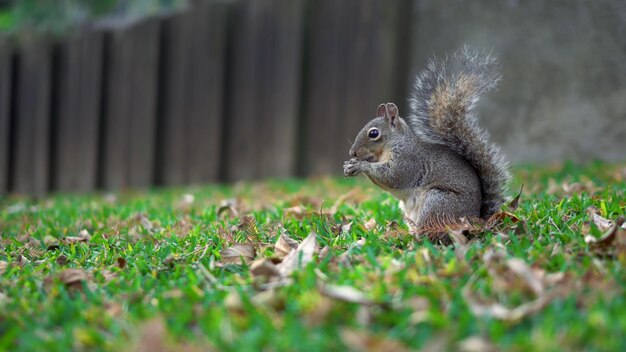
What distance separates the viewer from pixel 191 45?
22.9 ft

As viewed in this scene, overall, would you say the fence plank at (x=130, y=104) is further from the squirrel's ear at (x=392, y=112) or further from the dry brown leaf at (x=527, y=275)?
the dry brown leaf at (x=527, y=275)

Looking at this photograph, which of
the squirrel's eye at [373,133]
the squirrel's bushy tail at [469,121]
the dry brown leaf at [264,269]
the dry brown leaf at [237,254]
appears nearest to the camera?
the dry brown leaf at [264,269]

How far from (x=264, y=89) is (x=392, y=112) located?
11.7 feet

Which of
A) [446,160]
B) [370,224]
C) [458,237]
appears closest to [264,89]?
[370,224]

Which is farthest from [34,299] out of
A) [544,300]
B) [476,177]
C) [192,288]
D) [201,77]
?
[201,77]

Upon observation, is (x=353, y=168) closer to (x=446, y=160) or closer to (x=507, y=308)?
(x=446, y=160)

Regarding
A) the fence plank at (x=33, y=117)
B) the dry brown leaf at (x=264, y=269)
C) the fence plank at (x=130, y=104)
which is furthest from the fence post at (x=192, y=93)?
the dry brown leaf at (x=264, y=269)

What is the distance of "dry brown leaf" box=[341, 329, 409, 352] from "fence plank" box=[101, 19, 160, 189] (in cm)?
617

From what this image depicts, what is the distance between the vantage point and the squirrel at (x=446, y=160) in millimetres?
2662

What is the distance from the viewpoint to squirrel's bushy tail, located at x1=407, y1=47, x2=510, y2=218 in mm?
2682

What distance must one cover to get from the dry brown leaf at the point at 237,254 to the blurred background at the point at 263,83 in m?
3.18

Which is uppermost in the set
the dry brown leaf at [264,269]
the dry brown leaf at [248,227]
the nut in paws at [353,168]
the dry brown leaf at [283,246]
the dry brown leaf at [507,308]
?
the nut in paws at [353,168]

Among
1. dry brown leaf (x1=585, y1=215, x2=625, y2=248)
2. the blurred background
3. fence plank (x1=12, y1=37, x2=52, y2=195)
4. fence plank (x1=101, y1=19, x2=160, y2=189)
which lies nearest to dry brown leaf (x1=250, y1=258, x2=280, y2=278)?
dry brown leaf (x1=585, y1=215, x2=625, y2=248)

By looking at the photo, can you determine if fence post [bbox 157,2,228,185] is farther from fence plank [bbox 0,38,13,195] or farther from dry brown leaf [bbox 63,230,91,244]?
dry brown leaf [bbox 63,230,91,244]
